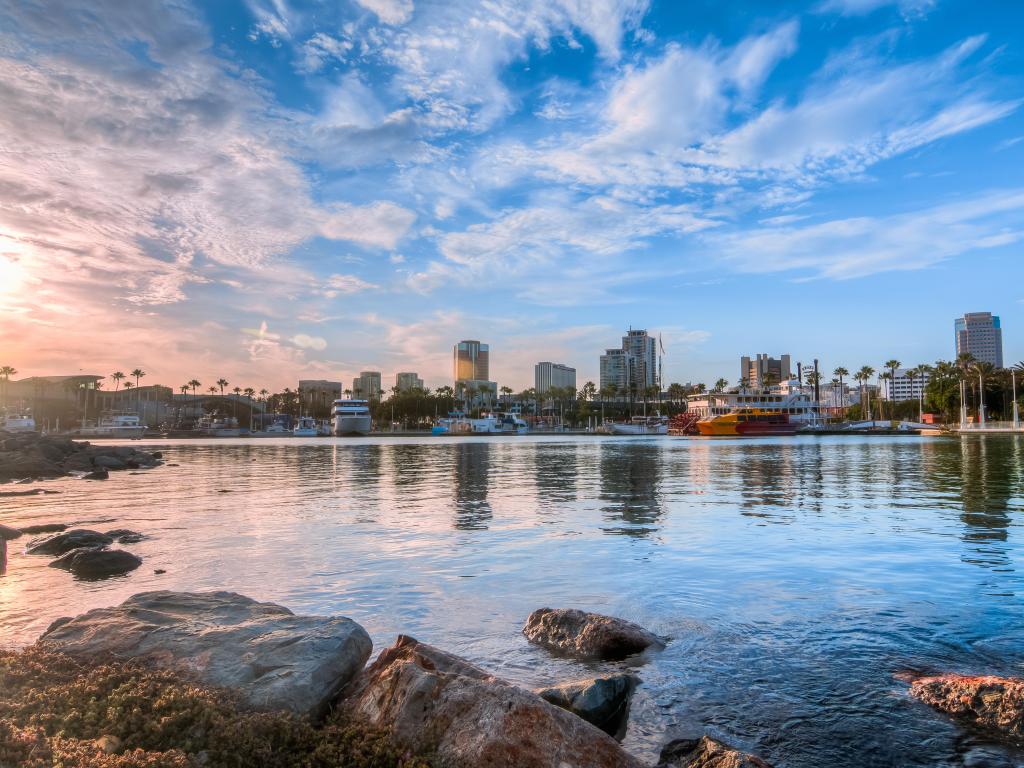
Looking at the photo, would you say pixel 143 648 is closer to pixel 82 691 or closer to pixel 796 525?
Result: pixel 82 691

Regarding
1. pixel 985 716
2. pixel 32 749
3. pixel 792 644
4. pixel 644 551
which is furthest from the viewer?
pixel 644 551

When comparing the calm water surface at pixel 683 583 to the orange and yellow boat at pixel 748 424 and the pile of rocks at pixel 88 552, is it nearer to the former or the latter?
the pile of rocks at pixel 88 552

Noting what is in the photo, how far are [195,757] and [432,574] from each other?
362 inches

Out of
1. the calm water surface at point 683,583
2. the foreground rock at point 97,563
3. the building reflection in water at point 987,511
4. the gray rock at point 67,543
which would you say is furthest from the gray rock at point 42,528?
the building reflection in water at point 987,511

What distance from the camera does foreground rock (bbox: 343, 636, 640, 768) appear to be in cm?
493

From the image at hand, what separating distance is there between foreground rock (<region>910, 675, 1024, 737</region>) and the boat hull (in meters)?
175

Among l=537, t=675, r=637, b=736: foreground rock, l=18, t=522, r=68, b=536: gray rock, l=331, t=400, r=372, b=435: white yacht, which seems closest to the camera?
l=537, t=675, r=637, b=736: foreground rock

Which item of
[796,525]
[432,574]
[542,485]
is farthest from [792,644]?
[542,485]

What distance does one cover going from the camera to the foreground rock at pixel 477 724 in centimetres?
493

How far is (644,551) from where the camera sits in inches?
645

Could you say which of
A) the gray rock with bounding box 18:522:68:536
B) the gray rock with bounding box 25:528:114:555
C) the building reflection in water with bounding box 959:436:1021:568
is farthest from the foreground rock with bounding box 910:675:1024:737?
the gray rock with bounding box 18:522:68:536

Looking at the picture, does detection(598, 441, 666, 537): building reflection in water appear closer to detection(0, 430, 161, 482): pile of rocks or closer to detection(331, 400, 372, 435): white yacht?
detection(0, 430, 161, 482): pile of rocks

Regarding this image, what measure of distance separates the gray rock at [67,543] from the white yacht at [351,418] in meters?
162

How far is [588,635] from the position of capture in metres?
9.30
